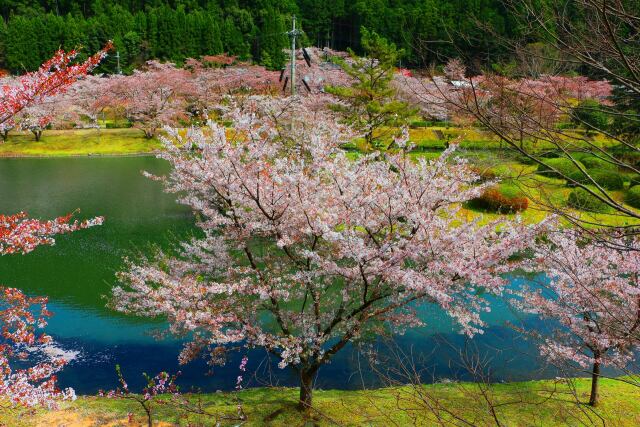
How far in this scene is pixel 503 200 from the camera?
17156 millimetres

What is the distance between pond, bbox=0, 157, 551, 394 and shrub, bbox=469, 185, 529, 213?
6.36 m

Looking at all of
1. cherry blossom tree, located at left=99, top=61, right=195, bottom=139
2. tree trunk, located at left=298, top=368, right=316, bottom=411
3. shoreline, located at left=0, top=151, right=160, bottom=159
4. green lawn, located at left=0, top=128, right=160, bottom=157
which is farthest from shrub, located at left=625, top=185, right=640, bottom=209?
cherry blossom tree, located at left=99, top=61, right=195, bottom=139

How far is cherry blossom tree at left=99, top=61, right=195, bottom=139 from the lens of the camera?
114 ft

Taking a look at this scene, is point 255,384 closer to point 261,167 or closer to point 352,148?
point 261,167

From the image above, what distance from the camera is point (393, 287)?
20.9 feet

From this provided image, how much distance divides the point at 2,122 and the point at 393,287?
4.90 meters

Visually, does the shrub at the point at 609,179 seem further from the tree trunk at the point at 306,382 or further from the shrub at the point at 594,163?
the tree trunk at the point at 306,382

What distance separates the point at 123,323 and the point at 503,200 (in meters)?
13.3

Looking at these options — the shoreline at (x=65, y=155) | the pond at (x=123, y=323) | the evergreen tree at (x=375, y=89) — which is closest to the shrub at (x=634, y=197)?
the evergreen tree at (x=375, y=89)

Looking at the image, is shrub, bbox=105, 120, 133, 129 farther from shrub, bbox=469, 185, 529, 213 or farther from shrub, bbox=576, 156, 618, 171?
shrub, bbox=576, 156, 618, 171

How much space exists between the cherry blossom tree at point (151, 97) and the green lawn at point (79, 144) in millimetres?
1308

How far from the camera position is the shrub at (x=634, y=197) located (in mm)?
17975

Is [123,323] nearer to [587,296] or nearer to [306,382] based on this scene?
[306,382]

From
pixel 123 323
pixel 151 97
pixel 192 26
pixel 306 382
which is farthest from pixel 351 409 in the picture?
pixel 192 26
